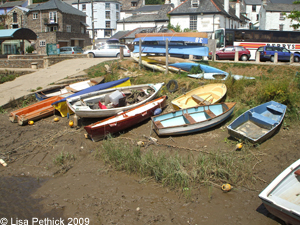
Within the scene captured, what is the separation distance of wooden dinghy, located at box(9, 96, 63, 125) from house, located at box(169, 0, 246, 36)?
24521 mm

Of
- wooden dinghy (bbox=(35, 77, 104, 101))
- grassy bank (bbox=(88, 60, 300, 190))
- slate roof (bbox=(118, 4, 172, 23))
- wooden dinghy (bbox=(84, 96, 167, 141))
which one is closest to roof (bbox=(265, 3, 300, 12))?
slate roof (bbox=(118, 4, 172, 23))

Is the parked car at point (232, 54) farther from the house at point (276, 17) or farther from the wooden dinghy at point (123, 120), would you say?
the house at point (276, 17)

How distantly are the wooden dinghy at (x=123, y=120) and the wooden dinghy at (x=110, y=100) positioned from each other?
1.03 feet

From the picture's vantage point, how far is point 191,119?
932 cm

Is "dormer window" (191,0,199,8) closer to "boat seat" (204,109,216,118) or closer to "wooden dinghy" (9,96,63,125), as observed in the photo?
"wooden dinghy" (9,96,63,125)

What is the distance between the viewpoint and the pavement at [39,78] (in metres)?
13.6

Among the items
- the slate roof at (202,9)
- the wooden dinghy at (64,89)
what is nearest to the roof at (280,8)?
the slate roof at (202,9)

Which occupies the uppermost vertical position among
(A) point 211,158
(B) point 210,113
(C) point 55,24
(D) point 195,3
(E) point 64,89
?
(D) point 195,3

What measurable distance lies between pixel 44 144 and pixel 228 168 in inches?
231

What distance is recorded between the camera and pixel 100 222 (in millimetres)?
5465

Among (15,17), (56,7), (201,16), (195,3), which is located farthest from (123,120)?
(15,17)

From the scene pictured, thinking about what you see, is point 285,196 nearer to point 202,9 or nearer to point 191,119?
point 191,119

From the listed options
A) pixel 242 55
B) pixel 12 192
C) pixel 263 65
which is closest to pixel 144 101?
pixel 12 192

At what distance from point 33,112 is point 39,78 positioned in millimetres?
5326
